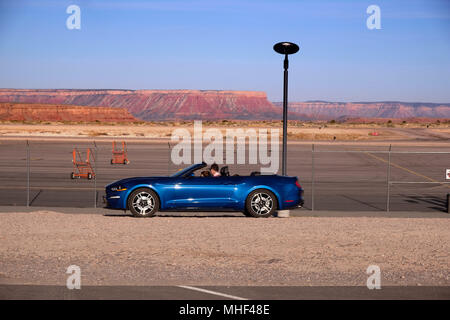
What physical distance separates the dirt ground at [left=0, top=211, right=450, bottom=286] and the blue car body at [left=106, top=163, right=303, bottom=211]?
1.27 feet

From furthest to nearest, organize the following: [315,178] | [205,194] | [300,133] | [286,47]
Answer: [300,133] < [315,178] < [286,47] < [205,194]

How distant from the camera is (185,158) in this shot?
38000 millimetres

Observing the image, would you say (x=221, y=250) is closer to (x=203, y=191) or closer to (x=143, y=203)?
(x=203, y=191)

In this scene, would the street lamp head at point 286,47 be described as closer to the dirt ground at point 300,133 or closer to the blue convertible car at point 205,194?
the blue convertible car at point 205,194

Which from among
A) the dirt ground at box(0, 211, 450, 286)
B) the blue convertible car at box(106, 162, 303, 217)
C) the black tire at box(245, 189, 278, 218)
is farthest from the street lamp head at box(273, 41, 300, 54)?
A: the dirt ground at box(0, 211, 450, 286)

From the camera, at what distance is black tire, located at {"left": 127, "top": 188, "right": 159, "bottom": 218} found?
14211mm

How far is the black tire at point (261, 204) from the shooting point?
47.0 feet

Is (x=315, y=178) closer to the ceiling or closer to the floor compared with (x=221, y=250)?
closer to the ceiling

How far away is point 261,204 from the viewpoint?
1442cm

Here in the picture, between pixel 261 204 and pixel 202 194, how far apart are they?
1484mm

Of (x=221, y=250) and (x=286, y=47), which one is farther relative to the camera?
(x=286, y=47)

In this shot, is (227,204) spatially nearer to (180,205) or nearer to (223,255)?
(180,205)

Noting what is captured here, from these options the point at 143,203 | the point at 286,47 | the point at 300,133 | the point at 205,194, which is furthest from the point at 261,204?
the point at 300,133
